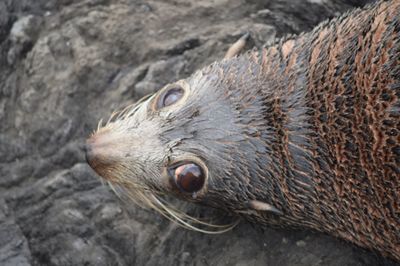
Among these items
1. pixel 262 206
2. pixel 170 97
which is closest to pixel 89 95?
pixel 170 97

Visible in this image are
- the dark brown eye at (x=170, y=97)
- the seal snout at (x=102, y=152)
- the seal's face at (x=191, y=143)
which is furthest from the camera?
the dark brown eye at (x=170, y=97)

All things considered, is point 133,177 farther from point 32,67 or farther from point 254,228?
point 32,67

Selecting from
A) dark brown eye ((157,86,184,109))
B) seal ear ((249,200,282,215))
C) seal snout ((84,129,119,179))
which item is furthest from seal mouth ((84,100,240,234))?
seal ear ((249,200,282,215))

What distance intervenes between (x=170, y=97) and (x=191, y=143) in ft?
1.36

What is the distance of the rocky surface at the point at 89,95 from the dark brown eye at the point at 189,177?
0.72 metres

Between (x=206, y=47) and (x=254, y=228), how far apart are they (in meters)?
1.55

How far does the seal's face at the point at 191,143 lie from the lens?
162 inches

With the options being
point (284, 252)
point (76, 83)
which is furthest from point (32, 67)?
point (284, 252)

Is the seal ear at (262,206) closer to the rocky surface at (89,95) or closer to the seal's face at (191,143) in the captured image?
the seal's face at (191,143)

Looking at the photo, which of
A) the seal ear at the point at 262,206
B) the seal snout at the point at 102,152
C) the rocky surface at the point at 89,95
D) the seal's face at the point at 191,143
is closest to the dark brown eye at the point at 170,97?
the seal's face at the point at 191,143

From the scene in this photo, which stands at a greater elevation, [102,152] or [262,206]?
[102,152]

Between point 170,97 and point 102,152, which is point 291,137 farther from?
→ point 102,152

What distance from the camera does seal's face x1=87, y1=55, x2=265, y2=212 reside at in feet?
13.5

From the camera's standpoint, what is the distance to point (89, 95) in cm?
525
